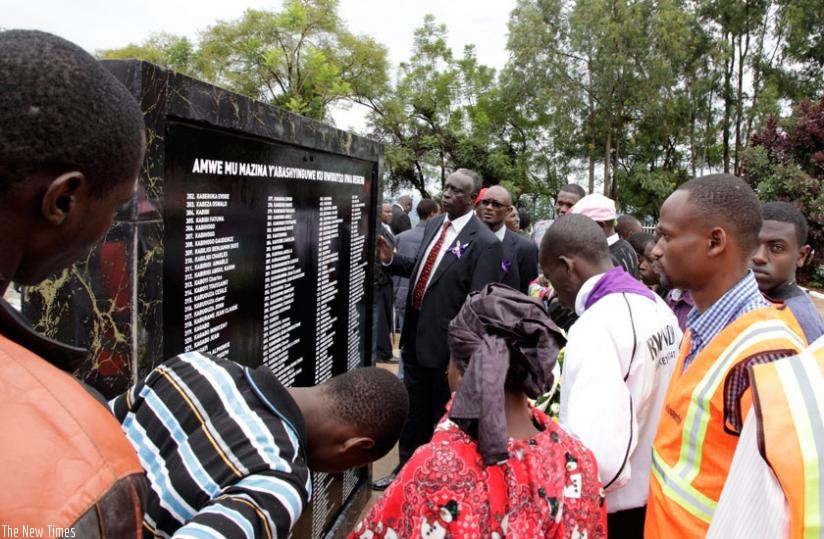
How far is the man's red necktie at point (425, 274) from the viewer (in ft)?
15.7

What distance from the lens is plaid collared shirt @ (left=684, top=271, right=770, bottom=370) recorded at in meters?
2.16

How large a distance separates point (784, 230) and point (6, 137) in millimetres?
3897

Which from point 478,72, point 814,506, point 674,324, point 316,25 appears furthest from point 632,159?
point 814,506

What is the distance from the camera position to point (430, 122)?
26188mm

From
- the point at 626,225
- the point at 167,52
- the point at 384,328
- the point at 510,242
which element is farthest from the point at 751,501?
the point at 167,52

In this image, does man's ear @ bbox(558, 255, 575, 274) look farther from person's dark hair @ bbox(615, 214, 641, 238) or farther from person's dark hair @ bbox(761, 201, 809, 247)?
person's dark hair @ bbox(615, 214, 641, 238)

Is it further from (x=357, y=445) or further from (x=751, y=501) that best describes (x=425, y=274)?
(x=751, y=501)

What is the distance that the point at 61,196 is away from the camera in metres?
0.93

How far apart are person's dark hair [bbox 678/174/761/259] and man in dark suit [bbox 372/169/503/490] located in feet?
7.88

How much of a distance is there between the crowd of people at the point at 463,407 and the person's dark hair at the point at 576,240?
0.03 ft

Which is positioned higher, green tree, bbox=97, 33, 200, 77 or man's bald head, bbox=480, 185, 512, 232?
green tree, bbox=97, 33, 200, 77

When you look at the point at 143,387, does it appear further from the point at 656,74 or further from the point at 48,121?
the point at 656,74

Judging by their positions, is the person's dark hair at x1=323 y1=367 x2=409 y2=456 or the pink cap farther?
the pink cap

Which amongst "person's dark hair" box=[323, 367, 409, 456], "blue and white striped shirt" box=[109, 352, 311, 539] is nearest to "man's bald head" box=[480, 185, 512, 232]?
"person's dark hair" box=[323, 367, 409, 456]
